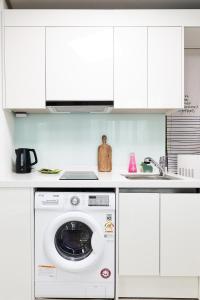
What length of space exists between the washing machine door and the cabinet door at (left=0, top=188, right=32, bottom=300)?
17cm

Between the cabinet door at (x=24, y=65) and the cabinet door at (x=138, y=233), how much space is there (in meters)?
1.14

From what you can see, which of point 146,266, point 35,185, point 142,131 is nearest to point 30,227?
point 35,185

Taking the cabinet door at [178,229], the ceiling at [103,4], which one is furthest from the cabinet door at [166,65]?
the cabinet door at [178,229]

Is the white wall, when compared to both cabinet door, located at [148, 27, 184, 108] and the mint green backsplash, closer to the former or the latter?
the mint green backsplash

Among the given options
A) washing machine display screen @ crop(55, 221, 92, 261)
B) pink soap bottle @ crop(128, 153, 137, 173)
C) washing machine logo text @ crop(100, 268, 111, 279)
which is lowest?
washing machine logo text @ crop(100, 268, 111, 279)

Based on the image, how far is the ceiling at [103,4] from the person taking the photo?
217cm

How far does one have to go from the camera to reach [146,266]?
1755 mm

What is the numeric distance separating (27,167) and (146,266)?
1.29m

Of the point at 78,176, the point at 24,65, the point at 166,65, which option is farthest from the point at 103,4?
the point at 78,176

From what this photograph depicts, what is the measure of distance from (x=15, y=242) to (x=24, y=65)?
1.39 metres

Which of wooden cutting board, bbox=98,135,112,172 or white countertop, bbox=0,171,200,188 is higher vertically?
wooden cutting board, bbox=98,135,112,172

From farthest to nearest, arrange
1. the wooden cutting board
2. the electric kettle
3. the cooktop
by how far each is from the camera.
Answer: the wooden cutting board
the electric kettle
the cooktop

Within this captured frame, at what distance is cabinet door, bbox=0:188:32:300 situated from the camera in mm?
1755

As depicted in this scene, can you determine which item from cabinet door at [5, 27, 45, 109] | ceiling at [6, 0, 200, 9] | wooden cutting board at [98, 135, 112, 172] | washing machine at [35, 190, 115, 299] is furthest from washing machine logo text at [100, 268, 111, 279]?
ceiling at [6, 0, 200, 9]
